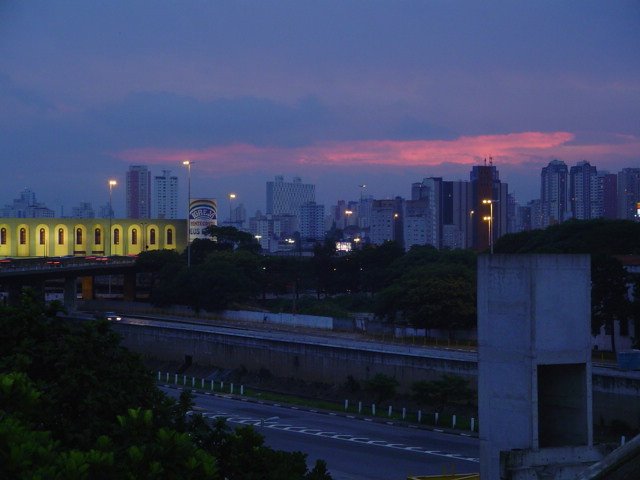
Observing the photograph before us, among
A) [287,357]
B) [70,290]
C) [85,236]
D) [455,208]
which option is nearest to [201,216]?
[85,236]

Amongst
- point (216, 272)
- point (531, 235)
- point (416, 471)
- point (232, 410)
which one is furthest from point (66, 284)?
point (416, 471)

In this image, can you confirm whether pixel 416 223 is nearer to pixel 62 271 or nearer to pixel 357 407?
pixel 62 271

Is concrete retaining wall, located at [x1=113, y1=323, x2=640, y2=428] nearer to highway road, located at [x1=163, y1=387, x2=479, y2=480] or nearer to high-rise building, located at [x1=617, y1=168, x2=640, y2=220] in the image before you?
highway road, located at [x1=163, y1=387, x2=479, y2=480]

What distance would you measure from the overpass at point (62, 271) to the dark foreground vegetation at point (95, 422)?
53.5m

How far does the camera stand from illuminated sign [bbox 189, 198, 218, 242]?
9985 cm

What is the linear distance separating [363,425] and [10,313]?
17.2 meters

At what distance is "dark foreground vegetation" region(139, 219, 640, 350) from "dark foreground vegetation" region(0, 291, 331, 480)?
26837mm

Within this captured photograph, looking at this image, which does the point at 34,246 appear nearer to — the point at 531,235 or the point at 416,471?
the point at 531,235

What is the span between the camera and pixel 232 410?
33.1m

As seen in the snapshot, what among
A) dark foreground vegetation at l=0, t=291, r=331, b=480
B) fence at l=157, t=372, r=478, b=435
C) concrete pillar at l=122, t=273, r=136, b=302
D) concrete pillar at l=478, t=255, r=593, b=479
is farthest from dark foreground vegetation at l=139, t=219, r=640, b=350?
dark foreground vegetation at l=0, t=291, r=331, b=480

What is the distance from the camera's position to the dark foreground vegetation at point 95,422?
879cm

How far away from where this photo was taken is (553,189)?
170875mm

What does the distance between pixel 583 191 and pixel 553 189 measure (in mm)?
8894

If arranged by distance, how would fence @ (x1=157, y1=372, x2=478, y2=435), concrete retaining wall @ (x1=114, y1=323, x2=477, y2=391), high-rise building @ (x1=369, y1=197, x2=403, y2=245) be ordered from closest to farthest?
fence @ (x1=157, y1=372, x2=478, y2=435) < concrete retaining wall @ (x1=114, y1=323, x2=477, y2=391) < high-rise building @ (x1=369, y1=197, x2=403, y2=245)
